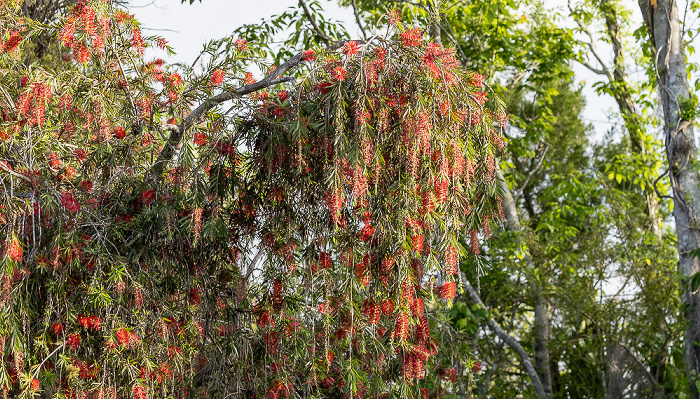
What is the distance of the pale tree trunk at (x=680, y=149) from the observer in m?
5.29

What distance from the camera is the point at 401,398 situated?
9.37ft

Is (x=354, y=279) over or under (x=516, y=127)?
under

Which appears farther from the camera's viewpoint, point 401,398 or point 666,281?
point 666,281

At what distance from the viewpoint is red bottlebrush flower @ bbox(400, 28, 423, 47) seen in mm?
2609

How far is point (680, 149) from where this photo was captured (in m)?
5.59

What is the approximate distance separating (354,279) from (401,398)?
602mm

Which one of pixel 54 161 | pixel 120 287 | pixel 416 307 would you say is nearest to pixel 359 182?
pixel 416 307

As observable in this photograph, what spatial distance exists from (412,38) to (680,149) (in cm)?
375

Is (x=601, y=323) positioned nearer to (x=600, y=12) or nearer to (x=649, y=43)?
(x=649, y=43)

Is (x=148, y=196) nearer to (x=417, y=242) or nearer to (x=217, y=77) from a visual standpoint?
(x=217, y=77)

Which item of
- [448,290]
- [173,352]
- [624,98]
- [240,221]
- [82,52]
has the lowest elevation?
[173,352]

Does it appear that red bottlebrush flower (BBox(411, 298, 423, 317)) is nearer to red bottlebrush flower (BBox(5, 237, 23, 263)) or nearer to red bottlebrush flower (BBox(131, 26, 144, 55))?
red bottlebrush flower (BBox(5, 237, 23, 263))

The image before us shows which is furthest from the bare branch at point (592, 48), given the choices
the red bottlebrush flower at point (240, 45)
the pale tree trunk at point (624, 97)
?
the red bottlebrush flower at point (240, 45)

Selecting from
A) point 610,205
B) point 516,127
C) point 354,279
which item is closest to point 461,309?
point 610,205
